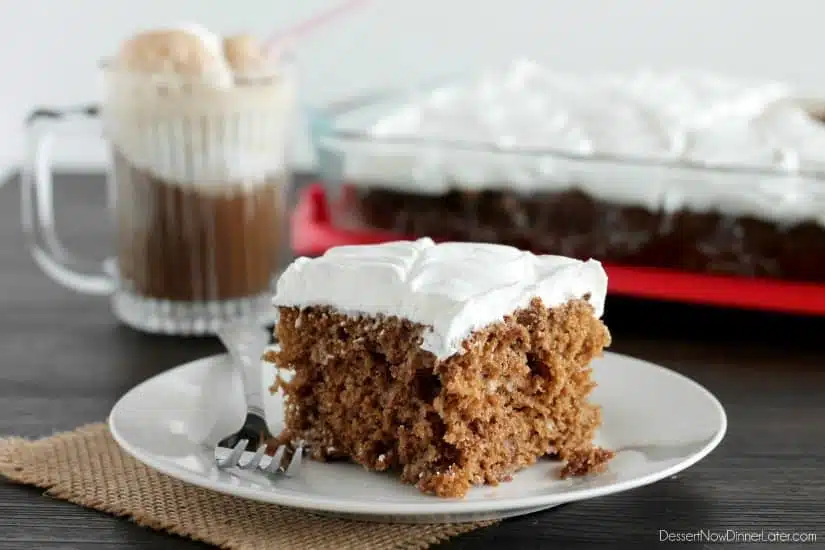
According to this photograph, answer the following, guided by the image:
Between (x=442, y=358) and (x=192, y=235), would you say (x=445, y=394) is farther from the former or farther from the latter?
(x=192, y=235)

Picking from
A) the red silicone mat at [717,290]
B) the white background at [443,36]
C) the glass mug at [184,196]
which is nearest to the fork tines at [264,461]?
the glass mug at [184,196]

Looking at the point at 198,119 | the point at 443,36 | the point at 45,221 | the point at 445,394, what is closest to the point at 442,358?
the point at 445,394

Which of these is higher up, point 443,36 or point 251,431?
point 443,36

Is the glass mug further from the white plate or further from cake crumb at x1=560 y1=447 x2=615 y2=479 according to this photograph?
cake crumb at x1=560 y1=447 x2=615 y2=479

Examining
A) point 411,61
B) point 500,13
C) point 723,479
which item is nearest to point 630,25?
point 500,13

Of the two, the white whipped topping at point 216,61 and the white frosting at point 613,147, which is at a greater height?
the white whipped topping at point 216,61

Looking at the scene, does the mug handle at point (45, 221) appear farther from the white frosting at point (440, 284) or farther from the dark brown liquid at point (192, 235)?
the white frosting at point (440, 284)

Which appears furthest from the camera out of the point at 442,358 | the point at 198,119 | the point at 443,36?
the point at 443,36
